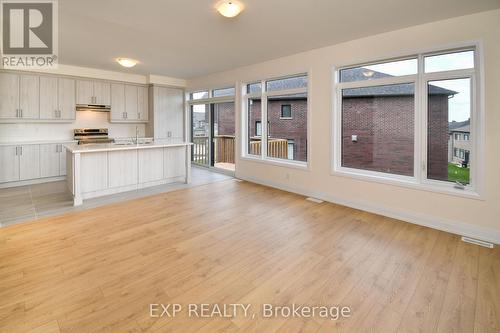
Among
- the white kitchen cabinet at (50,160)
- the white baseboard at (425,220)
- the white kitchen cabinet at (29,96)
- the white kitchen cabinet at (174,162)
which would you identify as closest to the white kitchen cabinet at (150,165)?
the white kitchen cabinet at (174,162)

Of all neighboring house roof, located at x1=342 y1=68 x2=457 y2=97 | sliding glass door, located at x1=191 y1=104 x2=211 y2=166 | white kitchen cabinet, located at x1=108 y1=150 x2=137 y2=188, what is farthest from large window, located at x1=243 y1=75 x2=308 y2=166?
white kitchen cabinet, located at x1=108 y1=150 x2=137 y2=188

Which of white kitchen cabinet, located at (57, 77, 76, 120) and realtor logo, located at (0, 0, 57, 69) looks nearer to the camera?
realtor logo, located at (0, 0, 57, 69)

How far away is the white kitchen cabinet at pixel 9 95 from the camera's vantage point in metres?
5.34

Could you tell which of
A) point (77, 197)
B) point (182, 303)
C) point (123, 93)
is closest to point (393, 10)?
point (182, 303)

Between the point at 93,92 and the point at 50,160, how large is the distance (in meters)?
1.95

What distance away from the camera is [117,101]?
22.7ft

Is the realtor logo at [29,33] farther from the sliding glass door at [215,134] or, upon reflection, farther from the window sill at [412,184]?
the window sill at [412,184]

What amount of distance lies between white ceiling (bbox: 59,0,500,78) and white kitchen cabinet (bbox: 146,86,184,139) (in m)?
2.10

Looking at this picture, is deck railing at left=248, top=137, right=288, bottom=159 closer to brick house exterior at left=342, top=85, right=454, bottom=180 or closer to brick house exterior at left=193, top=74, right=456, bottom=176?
brick house exterior at left=193, top=74, right=456, bottom=176

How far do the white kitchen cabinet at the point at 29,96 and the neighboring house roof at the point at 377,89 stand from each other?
654cm

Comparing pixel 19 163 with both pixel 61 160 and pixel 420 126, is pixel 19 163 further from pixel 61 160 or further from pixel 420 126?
pixel 420 126

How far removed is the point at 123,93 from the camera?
23.1ft

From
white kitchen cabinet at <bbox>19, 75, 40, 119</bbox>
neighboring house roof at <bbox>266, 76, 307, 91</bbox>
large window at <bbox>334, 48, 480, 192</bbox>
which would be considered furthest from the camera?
white kitchen cabinet at <bbox>19, 75, 40, 119</bbox>

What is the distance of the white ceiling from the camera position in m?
3.02
